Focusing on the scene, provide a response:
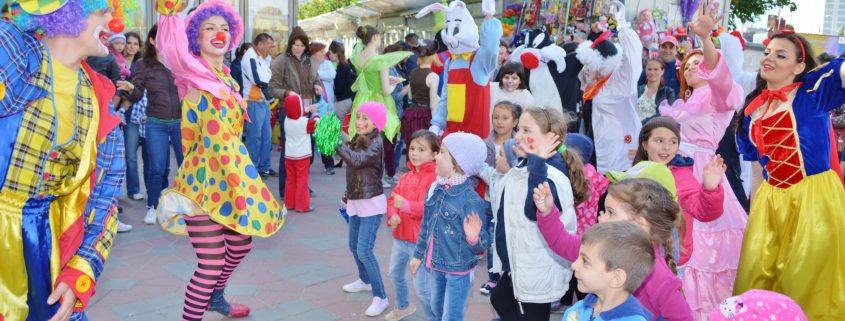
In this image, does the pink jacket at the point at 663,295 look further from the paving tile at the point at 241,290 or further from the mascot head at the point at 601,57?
the mascot head at the point at 601,57

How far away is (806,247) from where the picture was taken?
3447 mm

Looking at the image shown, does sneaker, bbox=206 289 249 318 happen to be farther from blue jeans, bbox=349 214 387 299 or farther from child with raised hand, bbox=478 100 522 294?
child with raised hand, bbox=478 100 522 294

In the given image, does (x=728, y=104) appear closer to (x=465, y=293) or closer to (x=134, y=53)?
(x=465, y=293)

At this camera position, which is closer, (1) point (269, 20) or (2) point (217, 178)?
(2) point (217, 178)

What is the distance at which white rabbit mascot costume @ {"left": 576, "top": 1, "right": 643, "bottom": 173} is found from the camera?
6.11 meters

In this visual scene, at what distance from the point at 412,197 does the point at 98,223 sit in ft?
6.40

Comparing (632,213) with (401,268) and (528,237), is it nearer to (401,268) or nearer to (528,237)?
(528,237)

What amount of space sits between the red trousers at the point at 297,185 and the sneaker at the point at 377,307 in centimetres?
290

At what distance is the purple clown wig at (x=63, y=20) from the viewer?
2.16 m

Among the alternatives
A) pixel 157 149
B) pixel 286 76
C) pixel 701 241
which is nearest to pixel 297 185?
pixel 286 76

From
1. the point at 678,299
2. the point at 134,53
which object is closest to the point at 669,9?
the point at 134,53

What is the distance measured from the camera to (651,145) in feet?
13.4

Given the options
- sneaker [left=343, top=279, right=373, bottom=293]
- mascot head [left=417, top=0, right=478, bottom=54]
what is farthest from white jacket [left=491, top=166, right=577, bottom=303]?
mascot head [left=417, top=0, right=478, bottom=54]

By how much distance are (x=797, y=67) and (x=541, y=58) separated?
148 inches
